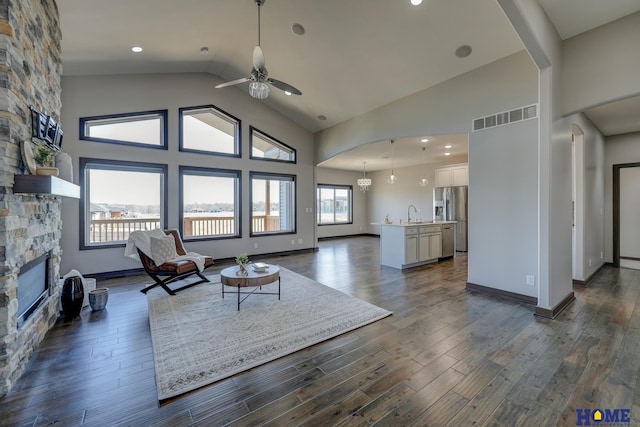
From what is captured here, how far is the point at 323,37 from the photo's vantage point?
4.36 metres

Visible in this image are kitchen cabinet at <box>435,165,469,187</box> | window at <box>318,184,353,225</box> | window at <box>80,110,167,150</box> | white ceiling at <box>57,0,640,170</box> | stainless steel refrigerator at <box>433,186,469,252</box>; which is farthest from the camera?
window at <box>318,184,353,225</box>

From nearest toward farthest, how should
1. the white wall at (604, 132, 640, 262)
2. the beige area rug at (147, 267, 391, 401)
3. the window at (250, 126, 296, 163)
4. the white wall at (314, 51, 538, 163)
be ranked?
1. the beige area rug at (147, 267, 391, 401)
2. the white wall at (314, 51, 538, 163)
3. the white wall at (604, 132, 640, 262)
4. the window at (250, 126, 296, 163)

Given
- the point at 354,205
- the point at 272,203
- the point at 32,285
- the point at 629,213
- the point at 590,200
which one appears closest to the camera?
the point at 32,285

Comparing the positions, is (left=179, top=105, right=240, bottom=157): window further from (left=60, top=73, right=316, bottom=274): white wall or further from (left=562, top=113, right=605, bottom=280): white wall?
(left=562, top=113, right=605, bottom=280): white wall

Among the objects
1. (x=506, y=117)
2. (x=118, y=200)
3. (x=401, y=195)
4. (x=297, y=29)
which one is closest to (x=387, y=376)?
(x=506, y=117)

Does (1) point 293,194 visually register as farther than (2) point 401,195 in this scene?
No

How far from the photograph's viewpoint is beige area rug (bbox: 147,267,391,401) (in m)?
2.25

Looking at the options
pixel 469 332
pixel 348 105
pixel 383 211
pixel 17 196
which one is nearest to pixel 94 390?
pixel 17 196

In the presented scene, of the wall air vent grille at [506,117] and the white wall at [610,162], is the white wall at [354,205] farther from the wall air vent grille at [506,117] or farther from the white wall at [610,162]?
the white wall at [610,162]

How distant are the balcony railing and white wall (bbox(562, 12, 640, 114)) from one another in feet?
20.4

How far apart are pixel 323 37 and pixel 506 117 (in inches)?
116

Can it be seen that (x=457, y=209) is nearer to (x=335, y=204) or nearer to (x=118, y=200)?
(x=335, y=204)

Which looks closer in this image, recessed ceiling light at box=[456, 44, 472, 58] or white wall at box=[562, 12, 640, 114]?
white wall at box=[562, 12, 640, 114]

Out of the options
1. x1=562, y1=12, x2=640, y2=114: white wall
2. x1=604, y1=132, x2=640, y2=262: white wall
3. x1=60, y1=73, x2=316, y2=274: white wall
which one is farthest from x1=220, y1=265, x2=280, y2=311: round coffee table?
x1=604, y1=132, x2=640, y2=262: white wall
